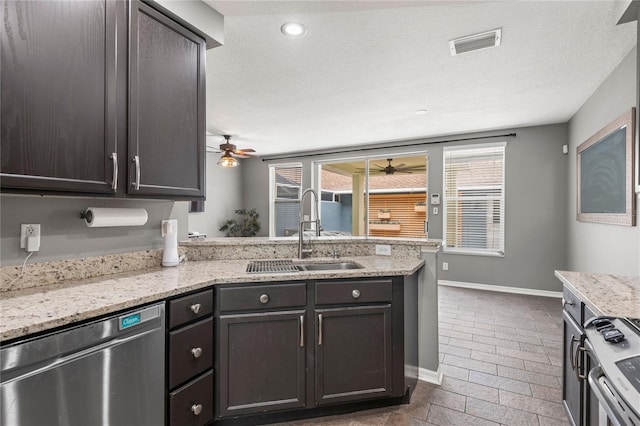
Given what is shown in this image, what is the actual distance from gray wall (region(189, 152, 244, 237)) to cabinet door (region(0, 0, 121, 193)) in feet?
16.8

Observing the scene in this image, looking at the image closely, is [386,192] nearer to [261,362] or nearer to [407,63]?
[407,63]

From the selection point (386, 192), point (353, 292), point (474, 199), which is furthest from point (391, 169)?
point (353, 292)

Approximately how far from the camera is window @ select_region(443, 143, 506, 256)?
4977 millimetres

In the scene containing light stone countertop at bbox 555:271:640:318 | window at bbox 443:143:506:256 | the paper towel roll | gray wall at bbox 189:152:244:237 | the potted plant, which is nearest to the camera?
light stone countertop at bbox 555:271:640:318

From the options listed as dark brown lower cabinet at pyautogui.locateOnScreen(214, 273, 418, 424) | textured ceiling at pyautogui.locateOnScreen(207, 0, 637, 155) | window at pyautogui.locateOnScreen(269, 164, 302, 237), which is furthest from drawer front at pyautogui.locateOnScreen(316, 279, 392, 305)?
window at pyautogui.locateOnScreen(269, 164, 302, 237)

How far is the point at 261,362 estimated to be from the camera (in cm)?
177

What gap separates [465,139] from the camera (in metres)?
5.07

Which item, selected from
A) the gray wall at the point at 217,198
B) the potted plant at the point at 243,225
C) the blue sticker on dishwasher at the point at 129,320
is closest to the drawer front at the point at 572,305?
the blue sticker on dishwasher at the point at 129,320

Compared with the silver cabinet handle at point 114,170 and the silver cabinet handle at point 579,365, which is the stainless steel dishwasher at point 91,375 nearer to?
the silver cabinet handle at point 114,170

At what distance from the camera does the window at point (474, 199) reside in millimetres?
4977

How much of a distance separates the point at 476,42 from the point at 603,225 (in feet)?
7.75

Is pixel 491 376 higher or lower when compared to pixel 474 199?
lower

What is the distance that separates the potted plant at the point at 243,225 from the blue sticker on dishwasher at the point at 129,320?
232 inches

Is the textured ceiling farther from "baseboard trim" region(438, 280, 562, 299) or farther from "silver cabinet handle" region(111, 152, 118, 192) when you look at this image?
"baseboard trim" region(438, 280, 562, 299)
